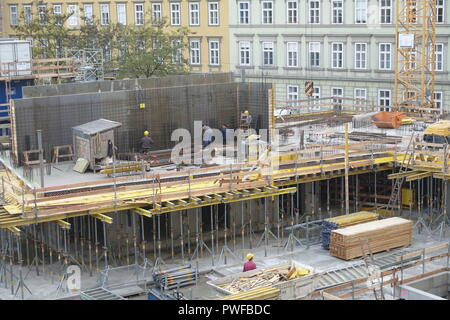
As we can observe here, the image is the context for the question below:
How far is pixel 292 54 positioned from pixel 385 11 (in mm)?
7577

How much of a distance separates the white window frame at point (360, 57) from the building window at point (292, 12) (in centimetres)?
518

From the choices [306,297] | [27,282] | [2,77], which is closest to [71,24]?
[2,77]

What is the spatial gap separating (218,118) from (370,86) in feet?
56.5

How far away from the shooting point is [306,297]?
2422 cm

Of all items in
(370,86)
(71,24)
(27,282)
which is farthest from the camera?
(71,24)

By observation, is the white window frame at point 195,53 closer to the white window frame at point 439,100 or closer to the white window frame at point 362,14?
the white window frame at point 362,14

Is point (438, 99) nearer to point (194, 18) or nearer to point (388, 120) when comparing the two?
point (388, 120)

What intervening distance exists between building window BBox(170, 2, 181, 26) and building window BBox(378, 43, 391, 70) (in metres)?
17.7

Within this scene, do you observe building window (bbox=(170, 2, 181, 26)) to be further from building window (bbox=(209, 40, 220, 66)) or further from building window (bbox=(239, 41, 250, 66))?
building window (bbox=(239, 41, 250, 66))

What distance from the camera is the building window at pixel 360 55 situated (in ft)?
173

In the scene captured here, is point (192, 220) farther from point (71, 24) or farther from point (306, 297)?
point (71, 24)

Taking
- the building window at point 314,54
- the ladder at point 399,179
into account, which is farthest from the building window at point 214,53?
the ladder at point 399,179

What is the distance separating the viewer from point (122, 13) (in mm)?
67500

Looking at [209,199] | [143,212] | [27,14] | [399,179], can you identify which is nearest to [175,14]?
[27,14]
